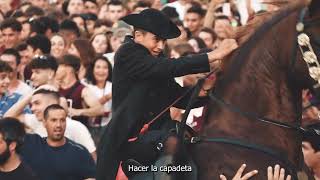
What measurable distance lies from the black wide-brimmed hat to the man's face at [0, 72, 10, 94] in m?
5.73

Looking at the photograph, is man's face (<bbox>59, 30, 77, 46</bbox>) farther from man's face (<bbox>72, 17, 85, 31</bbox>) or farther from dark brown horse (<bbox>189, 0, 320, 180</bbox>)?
dark brown horse (<bbox>189, 0, 320, 180</bbox>)

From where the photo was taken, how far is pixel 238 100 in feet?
21.8

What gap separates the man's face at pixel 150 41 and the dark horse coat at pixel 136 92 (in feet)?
0.21

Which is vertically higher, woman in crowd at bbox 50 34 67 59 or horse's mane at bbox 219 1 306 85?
horse's mane at bbox 219 1 306 85

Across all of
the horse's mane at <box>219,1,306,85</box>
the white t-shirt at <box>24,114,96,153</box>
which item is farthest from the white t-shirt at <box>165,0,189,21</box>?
the horse's mane at <box>219,1,306,85</box>

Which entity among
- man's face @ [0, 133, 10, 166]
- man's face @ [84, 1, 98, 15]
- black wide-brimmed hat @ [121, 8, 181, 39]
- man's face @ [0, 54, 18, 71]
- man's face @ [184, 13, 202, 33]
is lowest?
man's face @ [84, 1, 98, 15]

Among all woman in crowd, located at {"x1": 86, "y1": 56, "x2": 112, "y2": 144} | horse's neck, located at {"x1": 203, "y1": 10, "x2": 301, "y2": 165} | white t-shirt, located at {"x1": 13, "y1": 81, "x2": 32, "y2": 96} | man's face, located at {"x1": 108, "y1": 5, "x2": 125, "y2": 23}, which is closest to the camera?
horse's neck, located at {"x1": 203, "y1": 10, "x2": 301, "y2": 165}

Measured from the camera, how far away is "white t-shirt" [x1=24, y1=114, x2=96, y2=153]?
38.4 ft

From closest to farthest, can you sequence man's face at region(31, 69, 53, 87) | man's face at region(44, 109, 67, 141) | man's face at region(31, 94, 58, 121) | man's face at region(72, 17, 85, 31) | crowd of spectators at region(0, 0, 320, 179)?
crowd of spectators at region(0, 0, 320, 179) → man's face at region(44, 109, 67, 141) → man's face at region(31, 94, 58, 121) → man's face at region(31, 69, 53, 87) → man's face at region(72, 17, 85, 31)

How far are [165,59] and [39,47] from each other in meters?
8.93

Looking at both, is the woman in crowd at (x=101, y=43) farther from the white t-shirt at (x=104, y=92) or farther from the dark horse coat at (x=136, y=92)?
the dark horse coat at (x=136, y=92)

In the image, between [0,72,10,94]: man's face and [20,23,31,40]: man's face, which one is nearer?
[0,72,10,94]: man's face

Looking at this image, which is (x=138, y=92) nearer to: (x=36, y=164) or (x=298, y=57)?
(x=298, y=57)

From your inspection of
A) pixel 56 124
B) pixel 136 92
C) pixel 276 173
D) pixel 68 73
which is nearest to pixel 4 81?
pixel 68 73
